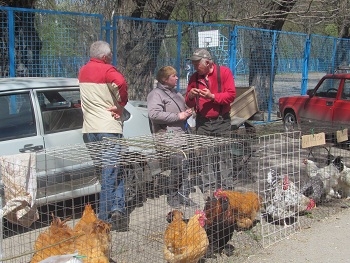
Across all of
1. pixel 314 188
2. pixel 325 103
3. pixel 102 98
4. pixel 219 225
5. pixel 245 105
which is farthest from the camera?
pixel 325 103

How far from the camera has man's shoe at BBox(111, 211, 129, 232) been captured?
15.8 ft

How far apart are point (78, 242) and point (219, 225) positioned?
57.1 inches

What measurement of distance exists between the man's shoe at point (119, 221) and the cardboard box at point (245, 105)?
4.07 m

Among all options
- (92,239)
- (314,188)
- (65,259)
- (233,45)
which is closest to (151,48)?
(233,45)

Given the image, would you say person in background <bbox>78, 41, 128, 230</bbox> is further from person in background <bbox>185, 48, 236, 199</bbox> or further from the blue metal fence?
the blue metal fence

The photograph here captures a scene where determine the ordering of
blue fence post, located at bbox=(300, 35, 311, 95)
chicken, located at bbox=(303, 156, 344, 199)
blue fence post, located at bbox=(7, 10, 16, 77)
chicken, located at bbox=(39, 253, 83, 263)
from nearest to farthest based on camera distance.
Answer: chicken, located at bbox=(39, 253, 83, 263), chicken, located at bbox=(303, 156, 344, 199), blue fence post, located at bbox=(7, 10, 16, 77), blue fence post, located at bbox=(300, 35, 311, 95)

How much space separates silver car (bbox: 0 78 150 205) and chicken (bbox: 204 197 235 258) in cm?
129

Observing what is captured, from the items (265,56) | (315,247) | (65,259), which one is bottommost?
(315,247)

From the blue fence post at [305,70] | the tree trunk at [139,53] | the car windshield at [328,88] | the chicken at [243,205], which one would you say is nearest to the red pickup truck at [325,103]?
the car windshield at [328,88]

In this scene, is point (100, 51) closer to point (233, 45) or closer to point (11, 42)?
point (11, 42)

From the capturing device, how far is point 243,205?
5.06 m

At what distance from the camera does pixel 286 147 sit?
17.7ft

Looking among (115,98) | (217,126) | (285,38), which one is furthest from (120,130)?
(285,38)

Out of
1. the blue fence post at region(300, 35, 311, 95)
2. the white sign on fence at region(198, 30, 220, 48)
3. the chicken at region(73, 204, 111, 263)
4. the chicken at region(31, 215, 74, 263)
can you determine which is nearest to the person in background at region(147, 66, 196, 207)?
the chicken at region(73, 204, 111, 263)
